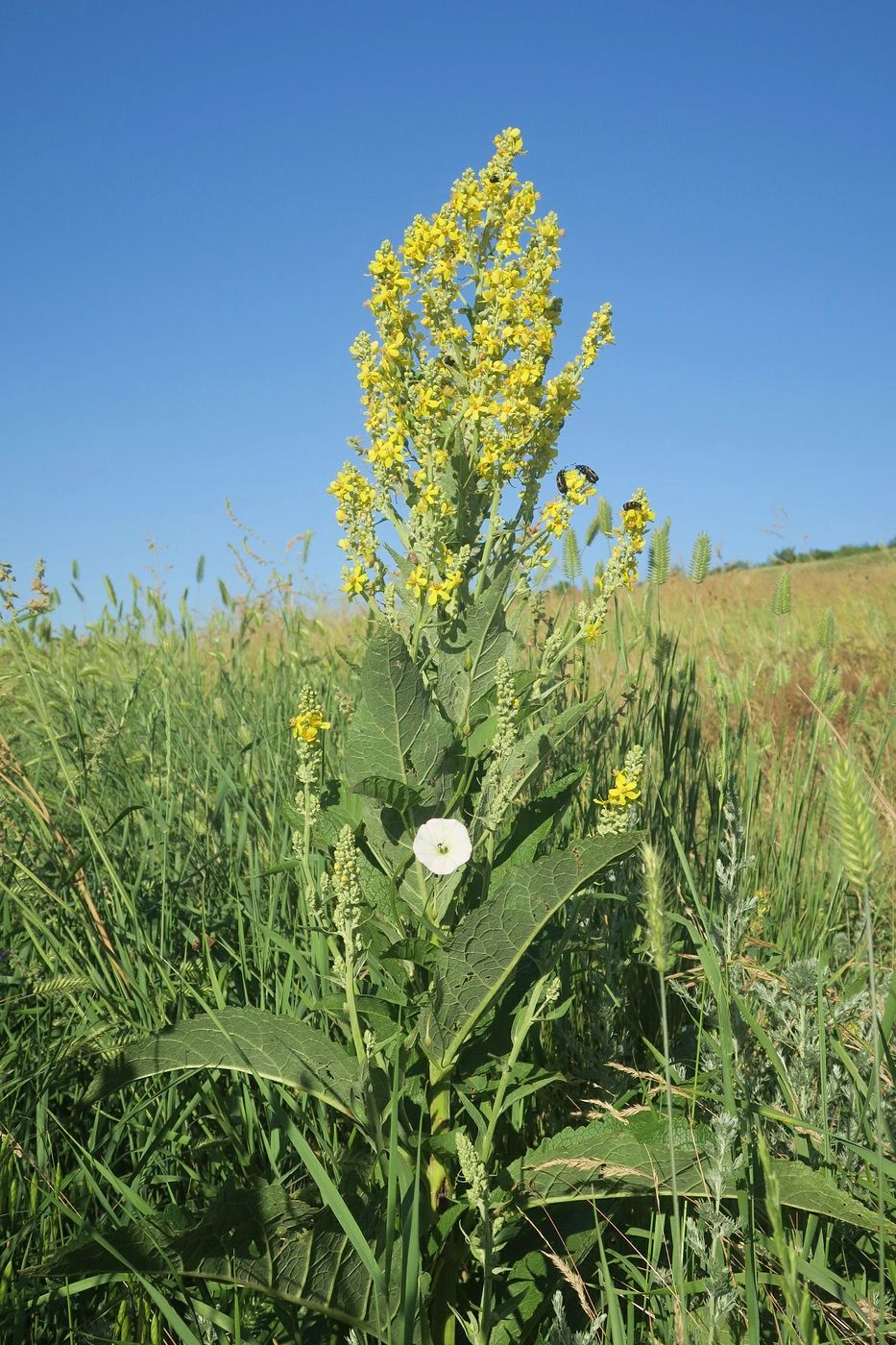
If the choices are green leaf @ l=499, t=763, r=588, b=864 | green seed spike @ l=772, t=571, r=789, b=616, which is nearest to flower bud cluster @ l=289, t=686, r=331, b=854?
green leaf @ l=499, t=763, r=588, b=864

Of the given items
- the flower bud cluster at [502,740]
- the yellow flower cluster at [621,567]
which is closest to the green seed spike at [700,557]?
the yellow flower cluster at [621,567]

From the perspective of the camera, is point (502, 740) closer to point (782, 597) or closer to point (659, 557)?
point (659, 557)

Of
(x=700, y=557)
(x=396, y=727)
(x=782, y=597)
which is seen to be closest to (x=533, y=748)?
(x=396, y=727)

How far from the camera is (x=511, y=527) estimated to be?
75.9 inches

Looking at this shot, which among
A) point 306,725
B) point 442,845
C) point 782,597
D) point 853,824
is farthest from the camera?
point 782,597

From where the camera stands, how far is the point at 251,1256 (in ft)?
4.56

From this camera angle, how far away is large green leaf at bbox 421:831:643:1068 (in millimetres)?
1494

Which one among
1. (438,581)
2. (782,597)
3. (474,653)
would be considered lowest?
(474,653)

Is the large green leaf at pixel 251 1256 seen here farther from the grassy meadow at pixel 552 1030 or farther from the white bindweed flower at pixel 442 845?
the white bindweed flower at pixel 442 845

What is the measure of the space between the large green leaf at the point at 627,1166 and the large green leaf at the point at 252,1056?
0.35 meters

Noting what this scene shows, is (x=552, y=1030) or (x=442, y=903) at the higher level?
(x=442, y=903)

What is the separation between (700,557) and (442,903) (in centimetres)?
217

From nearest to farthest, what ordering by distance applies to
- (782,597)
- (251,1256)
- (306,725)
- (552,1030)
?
(251,1256) < (306,725) < (552,1030) < (782,597)

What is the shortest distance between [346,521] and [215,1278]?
1373 mm
